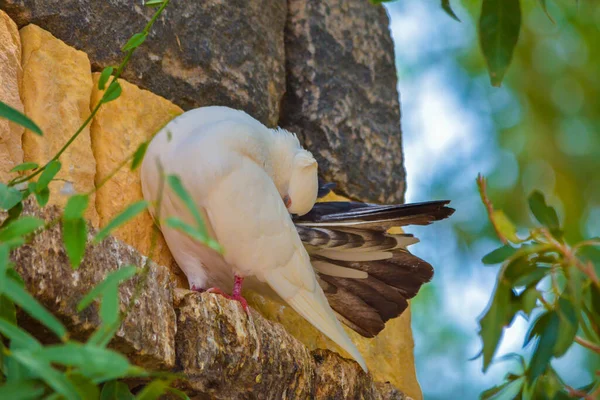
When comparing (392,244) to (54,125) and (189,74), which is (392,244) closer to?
(189,74)

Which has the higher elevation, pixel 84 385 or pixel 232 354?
pixel 84 385

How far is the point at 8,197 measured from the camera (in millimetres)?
1791

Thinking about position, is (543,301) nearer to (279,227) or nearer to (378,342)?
(279,227)

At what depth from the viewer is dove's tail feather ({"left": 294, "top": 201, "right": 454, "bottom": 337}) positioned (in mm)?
2959

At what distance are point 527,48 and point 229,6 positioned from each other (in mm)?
3949

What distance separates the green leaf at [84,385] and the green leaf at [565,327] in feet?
3.82

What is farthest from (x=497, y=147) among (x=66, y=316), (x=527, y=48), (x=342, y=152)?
(x=66, y=316)

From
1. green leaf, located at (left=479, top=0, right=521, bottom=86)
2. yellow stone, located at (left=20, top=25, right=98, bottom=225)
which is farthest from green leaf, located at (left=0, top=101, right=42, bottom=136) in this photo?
green leaf, located at (left=479, top=0, right=521, bottom=86)

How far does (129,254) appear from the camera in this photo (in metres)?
2.26

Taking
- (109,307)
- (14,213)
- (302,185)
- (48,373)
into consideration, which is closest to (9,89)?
(14,213)

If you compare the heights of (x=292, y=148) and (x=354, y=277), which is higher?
(x=292, y=148)

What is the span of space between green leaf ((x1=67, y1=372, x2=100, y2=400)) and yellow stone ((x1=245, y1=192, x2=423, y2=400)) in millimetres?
1439

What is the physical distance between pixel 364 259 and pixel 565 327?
Answer: 98 cm

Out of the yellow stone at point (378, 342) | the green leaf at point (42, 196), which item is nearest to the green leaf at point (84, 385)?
the green leaf at point (42, 196)
